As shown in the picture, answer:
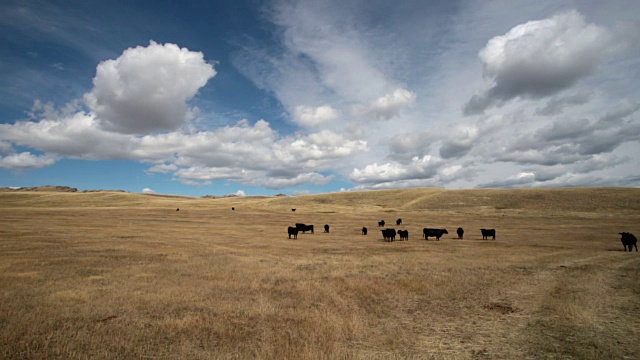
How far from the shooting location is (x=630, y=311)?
36.1 feet

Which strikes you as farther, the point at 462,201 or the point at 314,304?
the point at 462,201

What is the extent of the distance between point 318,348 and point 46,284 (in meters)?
12.0

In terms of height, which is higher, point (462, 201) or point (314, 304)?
point (462, 201)

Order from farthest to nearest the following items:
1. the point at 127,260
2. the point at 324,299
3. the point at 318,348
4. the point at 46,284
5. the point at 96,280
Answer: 1. the point at 127,260
2. the point at 96,280
3. the point at 46,284
4. the point at 324,299
5. the point at 318,348

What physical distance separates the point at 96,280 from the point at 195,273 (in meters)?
4.08

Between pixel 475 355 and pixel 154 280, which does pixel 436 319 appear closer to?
pixel 475 355

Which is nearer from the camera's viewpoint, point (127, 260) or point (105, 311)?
point (105, 311)

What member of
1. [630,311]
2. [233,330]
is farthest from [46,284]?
[630,311]

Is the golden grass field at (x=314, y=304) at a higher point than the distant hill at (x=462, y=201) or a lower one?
lower

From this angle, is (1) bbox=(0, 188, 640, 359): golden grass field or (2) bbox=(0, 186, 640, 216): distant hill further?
(2) bbox=(0, 186, 640, 216): distant hill

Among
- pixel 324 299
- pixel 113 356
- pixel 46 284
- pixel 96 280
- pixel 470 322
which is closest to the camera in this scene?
pixel 113 356

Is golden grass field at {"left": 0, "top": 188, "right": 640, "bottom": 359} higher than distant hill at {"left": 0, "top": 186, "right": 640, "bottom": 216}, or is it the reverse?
distant hill at {"left": 0, "top": 186, "right": 640, "bottom": 216}

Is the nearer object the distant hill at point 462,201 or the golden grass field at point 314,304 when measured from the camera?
the golden grass field at point 314,304

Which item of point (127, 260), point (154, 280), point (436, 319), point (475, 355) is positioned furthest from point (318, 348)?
point (127, 260)
